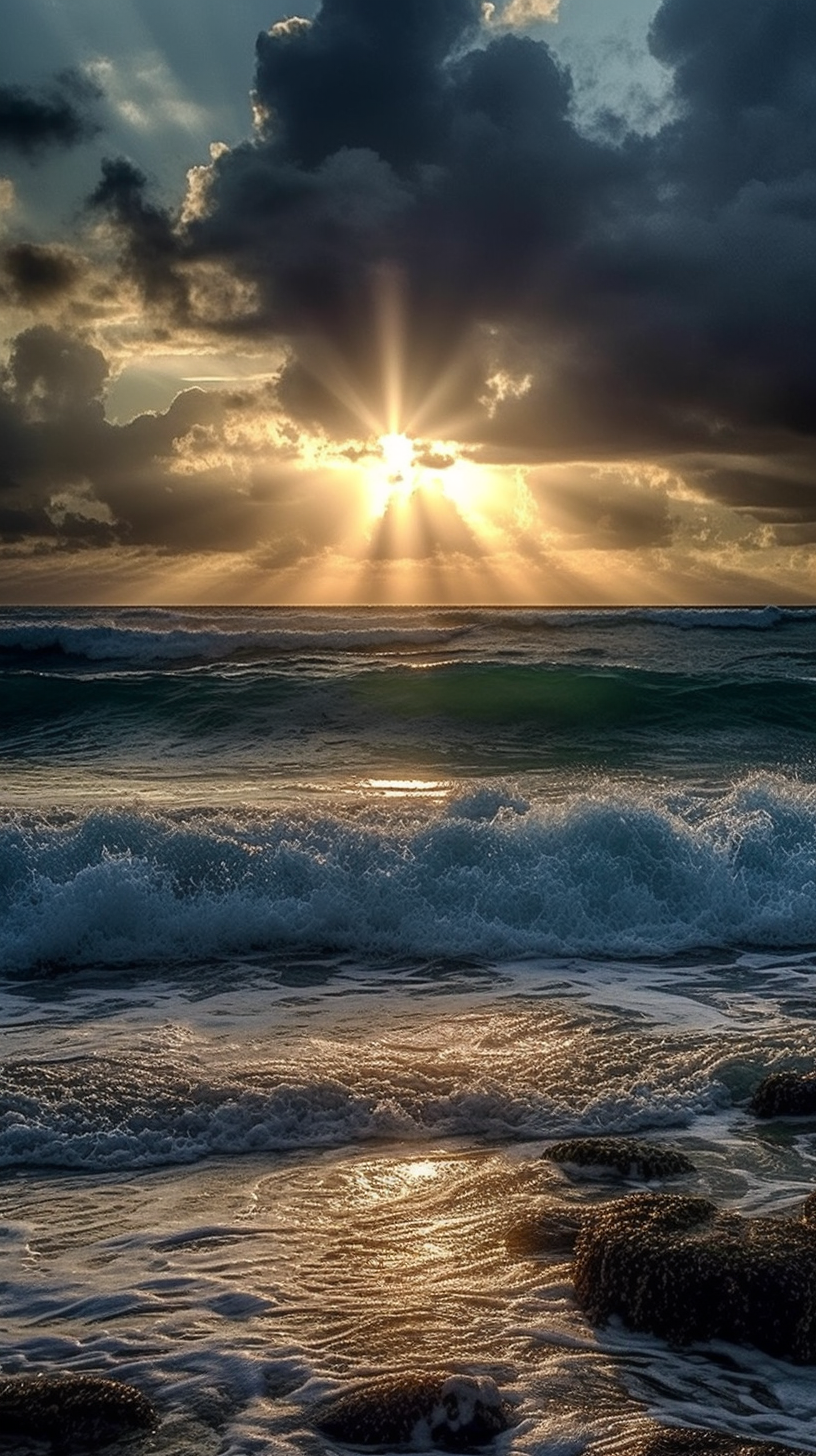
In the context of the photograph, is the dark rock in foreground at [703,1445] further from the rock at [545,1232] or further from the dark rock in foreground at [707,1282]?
the rock at [545,1232]

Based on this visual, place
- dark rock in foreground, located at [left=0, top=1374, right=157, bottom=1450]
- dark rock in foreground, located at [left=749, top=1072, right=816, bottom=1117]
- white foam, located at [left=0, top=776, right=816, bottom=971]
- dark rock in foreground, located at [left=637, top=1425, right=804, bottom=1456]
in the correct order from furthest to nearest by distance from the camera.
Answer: white foam, located at [left=0, top=776, right=816, bottom=971], dark rock in foreground, located at [left=749, top=1072, right=816, bottom=1117], dark rock in foreground, located at [left=0, top=1374, right=157, bottom=1450], dark rock in foreground, located at [left=637, top=1425, right=804, bottom=1456]

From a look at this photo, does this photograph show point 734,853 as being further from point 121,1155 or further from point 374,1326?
point 374,1326

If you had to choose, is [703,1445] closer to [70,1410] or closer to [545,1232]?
[545,1232]

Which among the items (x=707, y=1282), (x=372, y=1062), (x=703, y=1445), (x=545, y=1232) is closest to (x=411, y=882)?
(x=372, y=1062)

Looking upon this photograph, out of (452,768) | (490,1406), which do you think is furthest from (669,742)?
(490,1406)

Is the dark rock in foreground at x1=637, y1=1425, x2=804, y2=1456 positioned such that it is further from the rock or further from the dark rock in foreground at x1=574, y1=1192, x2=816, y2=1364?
the rock

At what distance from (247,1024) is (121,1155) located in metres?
2.22

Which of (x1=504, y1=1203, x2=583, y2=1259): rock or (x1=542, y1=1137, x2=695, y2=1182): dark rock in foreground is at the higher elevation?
(x1=542, y1=1137, x2=695, y2=1182): dark rock in foreground

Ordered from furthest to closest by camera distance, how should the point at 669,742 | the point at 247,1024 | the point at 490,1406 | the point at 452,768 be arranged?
the point at 669,742 < the point at 452,768 < the point at 247,1024 < the point at 490,1406

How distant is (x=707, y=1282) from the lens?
434 centimetres

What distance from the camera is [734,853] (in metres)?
12.2

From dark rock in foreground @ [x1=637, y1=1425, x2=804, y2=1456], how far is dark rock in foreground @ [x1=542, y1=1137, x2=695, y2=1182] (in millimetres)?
1893

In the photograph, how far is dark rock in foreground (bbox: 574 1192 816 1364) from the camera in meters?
4.25

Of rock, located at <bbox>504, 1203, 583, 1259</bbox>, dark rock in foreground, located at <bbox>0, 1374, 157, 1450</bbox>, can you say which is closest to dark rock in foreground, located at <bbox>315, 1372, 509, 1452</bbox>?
dark rock in foreground, located at <bbox>0, 1374, 157, 1450</bbox>
